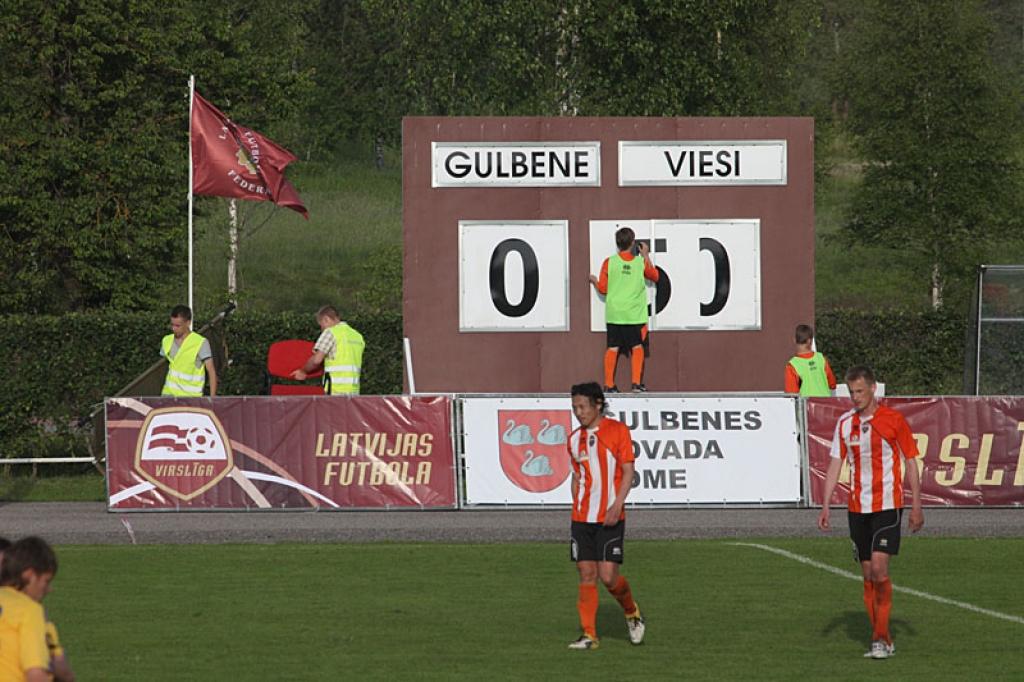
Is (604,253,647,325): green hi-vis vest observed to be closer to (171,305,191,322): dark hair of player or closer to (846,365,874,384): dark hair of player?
(171,305,191,322): dark hair of player

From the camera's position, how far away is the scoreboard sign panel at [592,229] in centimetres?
2025

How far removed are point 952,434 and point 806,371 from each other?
169 centimetres

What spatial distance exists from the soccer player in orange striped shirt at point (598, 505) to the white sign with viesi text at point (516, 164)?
9335mm

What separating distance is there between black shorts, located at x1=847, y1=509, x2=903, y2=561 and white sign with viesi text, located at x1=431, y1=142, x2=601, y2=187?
31.5 feet

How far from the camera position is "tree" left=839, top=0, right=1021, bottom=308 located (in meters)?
36.8

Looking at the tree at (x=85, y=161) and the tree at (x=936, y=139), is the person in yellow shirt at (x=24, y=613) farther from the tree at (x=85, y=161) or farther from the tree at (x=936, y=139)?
the tree at (x=936, y=139)

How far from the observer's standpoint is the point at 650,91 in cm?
3600

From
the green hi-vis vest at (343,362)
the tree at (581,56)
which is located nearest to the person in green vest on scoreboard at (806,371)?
the green hi-vis vest at (343,362)

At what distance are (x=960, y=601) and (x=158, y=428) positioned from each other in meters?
8.91

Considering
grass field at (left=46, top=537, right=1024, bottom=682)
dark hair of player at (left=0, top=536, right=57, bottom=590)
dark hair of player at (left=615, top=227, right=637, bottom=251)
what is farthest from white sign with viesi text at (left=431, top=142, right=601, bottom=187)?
dark hair of player at (left=0, top=536, right=57, bottom=590)

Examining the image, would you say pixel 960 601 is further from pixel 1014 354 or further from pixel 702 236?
pixel 1014 354

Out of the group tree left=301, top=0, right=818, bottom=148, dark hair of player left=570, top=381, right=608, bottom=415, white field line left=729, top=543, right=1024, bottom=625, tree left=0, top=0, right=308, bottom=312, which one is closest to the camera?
dark hair of player left=570, top=381, right=608, bottom=415

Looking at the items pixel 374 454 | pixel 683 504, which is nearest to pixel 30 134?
pixel 374 454

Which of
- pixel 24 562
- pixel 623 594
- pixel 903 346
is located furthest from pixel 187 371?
pixel 24 562
